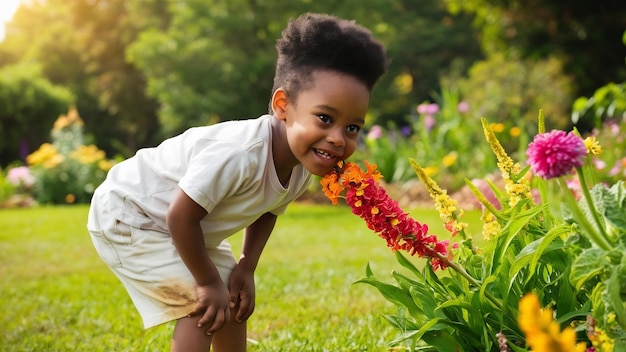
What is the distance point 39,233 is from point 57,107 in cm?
1229

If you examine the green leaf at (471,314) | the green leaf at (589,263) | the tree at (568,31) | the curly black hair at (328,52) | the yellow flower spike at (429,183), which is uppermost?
the tree at (568,31)

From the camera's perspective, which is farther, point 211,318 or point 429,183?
point 211,318

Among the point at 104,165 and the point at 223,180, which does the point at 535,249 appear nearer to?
the point at 223,180

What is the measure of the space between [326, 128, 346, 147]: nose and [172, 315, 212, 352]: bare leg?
720mm

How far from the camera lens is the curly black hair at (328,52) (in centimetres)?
214

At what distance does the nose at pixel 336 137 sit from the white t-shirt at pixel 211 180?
0.83 feet

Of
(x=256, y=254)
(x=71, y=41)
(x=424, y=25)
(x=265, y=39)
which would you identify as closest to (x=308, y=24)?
(x=256, y=254)

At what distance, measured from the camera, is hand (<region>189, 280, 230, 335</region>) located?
7.20 ft

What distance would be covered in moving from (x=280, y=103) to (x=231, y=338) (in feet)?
3.10

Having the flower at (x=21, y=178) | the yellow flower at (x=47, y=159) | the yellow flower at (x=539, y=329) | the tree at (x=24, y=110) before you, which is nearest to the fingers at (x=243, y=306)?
the yellow flower at (x=539, y=329)

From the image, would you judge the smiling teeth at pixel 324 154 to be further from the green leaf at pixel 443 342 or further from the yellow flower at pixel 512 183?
the green leaf at pixel 443 342

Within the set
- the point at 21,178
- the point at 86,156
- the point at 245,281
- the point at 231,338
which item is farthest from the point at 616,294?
the point at 21,178

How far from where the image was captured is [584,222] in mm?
1544

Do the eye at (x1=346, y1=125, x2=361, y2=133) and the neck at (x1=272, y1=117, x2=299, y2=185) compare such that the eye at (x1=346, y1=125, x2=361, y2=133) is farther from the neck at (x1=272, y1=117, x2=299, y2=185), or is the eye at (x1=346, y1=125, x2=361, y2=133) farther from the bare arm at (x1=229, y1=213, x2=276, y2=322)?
the bare arm at (x1=229, y1=213, x2=276, y2=322)
